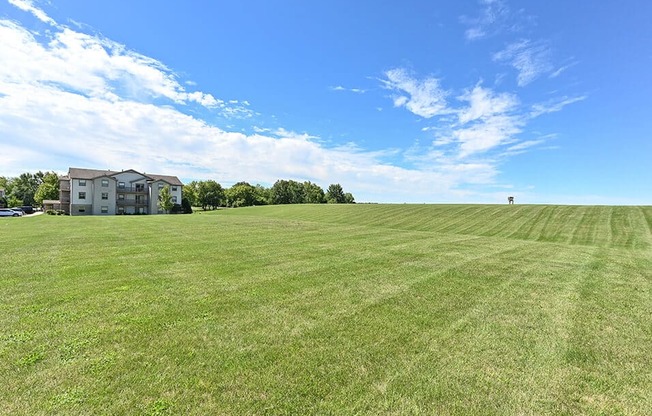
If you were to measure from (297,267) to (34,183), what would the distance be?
420ft

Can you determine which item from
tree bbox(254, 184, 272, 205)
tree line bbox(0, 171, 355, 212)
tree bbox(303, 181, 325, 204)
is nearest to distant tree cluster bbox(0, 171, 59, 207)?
tree line bbox(0, 171, 355, 212)

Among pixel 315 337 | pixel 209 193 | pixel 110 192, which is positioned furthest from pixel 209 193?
pixel 315 337

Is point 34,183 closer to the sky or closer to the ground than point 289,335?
closer to the sky

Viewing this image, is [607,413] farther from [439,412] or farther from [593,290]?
[593,290]

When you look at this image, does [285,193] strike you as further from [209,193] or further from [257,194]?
[209,193]

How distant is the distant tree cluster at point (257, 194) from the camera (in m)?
95.0

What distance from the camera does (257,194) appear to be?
11188cm

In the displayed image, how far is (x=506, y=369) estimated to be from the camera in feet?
14.3

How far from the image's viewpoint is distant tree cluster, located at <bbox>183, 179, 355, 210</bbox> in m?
95.0

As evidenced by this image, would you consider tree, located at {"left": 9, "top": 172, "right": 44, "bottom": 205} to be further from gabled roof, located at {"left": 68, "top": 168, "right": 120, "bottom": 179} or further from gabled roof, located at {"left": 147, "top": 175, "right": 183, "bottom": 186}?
gabled roof, located at {"left": 147, "top": 175, "right": 183, "bottom": 186}

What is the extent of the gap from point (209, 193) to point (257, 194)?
20016 mm

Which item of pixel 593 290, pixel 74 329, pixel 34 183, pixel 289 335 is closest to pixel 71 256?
pixel 74 329

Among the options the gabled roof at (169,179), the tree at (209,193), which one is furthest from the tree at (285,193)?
the gabled roof at (169,179)

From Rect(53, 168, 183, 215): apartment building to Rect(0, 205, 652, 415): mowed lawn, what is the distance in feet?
194
